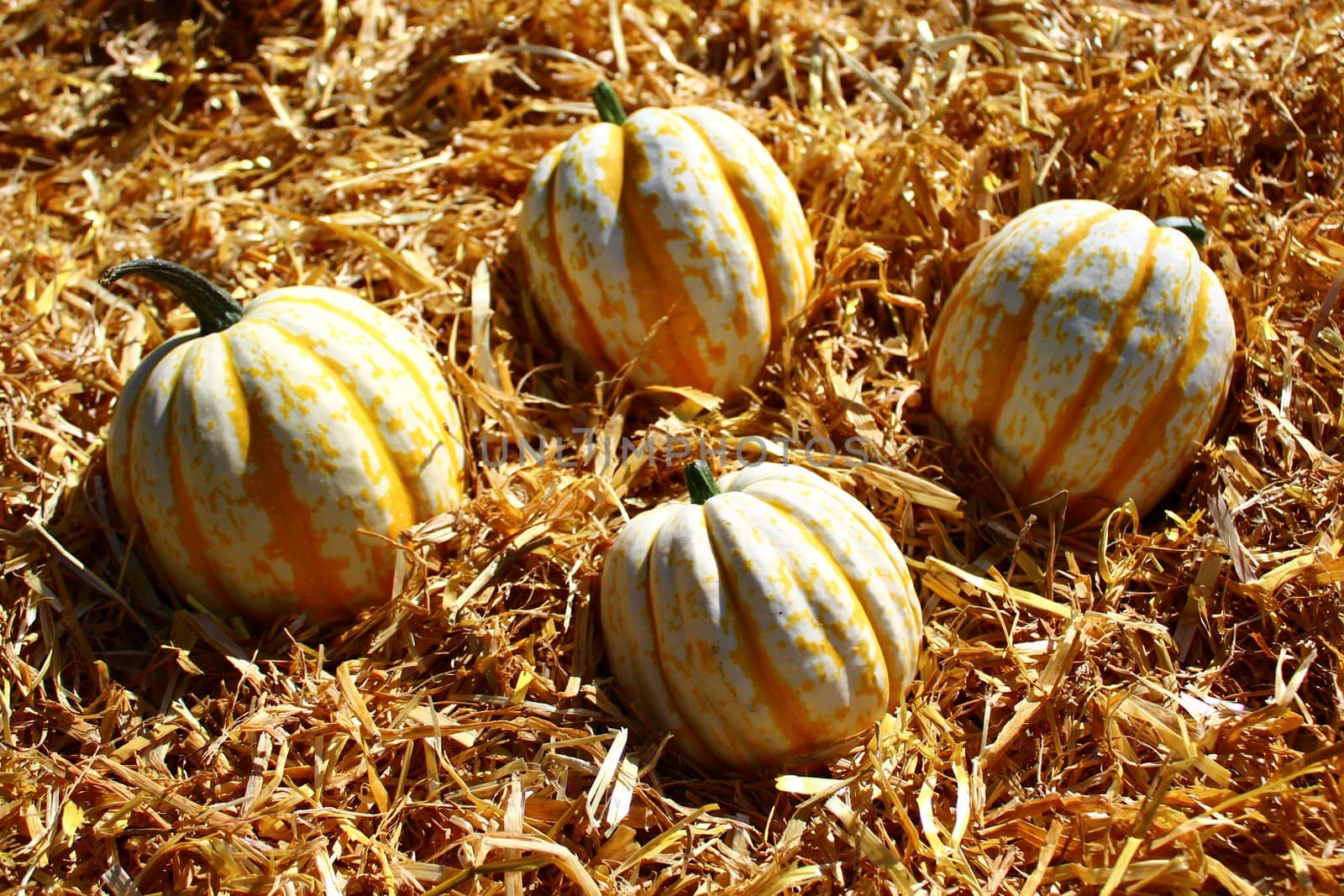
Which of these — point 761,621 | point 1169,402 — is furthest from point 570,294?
point 1169,402

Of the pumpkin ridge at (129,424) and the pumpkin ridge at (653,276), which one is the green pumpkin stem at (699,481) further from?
the pumpkin ridge at (129,424)

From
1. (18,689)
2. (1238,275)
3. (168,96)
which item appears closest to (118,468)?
(18,689)

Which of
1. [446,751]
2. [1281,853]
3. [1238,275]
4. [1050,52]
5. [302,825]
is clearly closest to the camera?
[1281,853]

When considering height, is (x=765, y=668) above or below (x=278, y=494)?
below

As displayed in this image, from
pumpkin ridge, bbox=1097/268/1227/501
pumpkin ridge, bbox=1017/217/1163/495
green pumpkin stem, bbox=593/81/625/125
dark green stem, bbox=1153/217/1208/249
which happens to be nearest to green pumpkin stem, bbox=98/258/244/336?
green pumpkin stem, bbox=593/81/625/125

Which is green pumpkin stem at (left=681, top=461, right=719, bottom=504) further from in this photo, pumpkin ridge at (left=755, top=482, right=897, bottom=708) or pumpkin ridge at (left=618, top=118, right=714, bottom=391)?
pumpkin ridge at (left=618, top=118, right=714, bottom=391)

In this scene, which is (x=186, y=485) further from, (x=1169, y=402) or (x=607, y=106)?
(x=1169, y=402)

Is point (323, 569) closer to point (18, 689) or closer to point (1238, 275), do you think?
point (18, 689)
